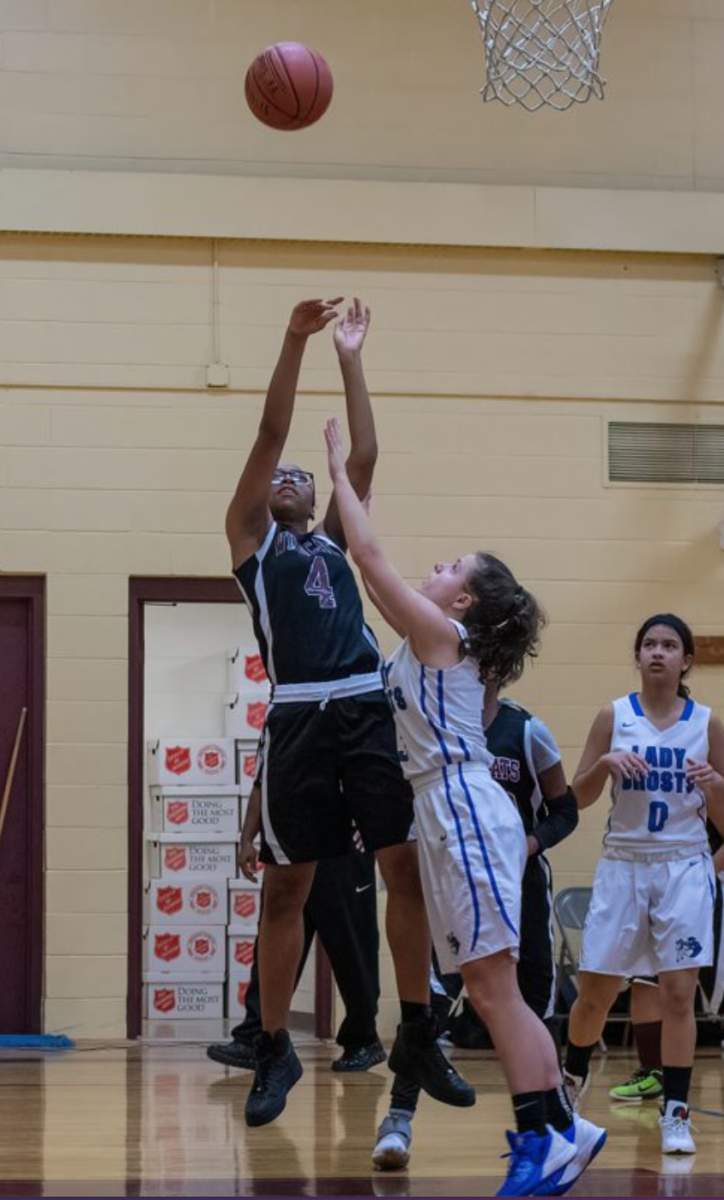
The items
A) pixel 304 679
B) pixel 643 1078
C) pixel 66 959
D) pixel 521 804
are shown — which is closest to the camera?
pixel 304 679

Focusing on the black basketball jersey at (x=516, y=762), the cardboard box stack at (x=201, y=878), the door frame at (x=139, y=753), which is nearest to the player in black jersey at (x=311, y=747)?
the black basketball jersey at (x=516, y=762)

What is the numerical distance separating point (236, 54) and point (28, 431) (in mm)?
2465

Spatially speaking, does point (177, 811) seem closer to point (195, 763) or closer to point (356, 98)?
point (195, 763)

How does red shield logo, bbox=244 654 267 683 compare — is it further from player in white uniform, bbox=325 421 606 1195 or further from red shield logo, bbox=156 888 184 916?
player in white uniform, bbox=325 421 606 1195

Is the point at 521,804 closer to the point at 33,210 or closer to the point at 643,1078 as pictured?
the point at 643,1078

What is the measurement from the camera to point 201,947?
10.5m

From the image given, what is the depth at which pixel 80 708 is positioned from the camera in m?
9.31

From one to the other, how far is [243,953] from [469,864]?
6416 mm

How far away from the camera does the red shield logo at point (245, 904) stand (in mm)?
10484

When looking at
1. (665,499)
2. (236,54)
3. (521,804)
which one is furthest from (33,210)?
(521,804)

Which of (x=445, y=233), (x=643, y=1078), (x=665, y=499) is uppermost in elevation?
(x=445, y=233)

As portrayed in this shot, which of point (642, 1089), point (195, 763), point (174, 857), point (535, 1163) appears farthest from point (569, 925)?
point (535, 1163)

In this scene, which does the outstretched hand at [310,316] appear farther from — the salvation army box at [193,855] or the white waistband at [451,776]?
the salvation army box at [193,855]

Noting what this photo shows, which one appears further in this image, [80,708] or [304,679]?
[80,708]
